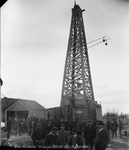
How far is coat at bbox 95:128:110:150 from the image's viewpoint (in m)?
4.13

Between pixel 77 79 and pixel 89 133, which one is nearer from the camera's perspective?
pixel 89 133

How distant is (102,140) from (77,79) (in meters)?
2.95

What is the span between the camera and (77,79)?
22.1 ft

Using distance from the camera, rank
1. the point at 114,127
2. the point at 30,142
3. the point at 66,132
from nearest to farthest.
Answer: the point at 114,127 → the point at 66,132 → the point at 30,142

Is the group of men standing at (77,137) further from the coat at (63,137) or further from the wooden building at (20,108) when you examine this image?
the wooden building at (20,108)

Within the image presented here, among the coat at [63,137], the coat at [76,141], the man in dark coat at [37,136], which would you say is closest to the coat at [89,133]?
the coat at [76,141]

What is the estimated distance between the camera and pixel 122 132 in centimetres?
436

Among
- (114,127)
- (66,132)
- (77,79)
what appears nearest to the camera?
(114,127)

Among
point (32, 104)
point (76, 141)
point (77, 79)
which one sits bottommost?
point (76, 141)

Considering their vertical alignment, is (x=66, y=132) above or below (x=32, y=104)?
below

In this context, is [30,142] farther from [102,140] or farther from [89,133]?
[102,140]

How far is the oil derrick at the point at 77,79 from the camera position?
531 centimetres

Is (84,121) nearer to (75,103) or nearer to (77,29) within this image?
(75,103)

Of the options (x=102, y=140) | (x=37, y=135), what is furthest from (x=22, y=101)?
(x=102, y=140)
